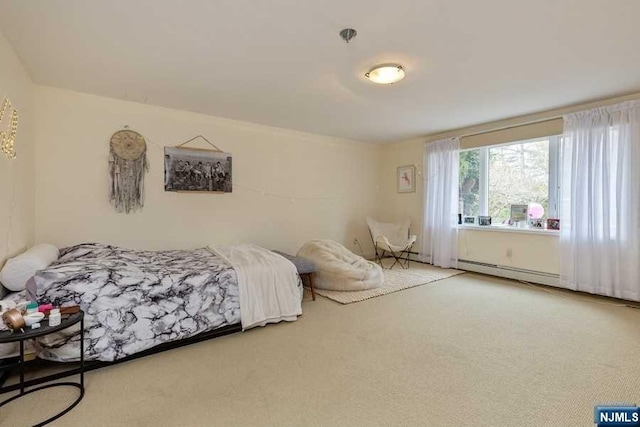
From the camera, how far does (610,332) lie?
270 centimetres

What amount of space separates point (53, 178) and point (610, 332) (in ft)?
18.3

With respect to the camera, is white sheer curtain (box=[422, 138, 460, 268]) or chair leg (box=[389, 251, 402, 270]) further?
chair leg (box=[389, 251, 402, 270])

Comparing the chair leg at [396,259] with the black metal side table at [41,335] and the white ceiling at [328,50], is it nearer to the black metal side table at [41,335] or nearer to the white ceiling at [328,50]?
the white ceiling at [328,50]

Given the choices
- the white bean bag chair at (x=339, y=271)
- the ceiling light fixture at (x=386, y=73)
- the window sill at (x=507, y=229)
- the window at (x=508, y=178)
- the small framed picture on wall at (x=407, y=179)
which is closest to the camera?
the ceiling light fixture at (x=386, y=73)

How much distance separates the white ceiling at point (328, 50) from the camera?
1.96 m

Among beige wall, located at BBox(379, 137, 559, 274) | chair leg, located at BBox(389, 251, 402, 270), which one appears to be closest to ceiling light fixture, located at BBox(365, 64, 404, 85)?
beige wall, located at BBox(379, 137, 559, 274)

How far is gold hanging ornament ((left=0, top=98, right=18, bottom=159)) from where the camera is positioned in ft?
7.47

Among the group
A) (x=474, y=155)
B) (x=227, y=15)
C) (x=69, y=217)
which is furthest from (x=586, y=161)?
(x=69, y=217)

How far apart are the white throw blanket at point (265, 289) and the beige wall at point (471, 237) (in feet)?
10.4

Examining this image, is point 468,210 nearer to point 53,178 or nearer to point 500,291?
point 500,291

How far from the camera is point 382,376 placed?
204 cm

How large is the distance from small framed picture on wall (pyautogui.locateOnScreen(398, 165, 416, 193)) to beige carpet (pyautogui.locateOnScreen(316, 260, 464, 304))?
139cm

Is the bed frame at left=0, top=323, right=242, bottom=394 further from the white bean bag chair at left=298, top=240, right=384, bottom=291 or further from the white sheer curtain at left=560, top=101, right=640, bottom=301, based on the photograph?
the white sheer curtain at left=560, top=101, right=640, bottom=301

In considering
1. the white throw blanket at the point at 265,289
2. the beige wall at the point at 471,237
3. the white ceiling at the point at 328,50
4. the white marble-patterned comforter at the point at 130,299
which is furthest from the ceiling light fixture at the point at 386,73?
the beige wall at the point at 471,237
